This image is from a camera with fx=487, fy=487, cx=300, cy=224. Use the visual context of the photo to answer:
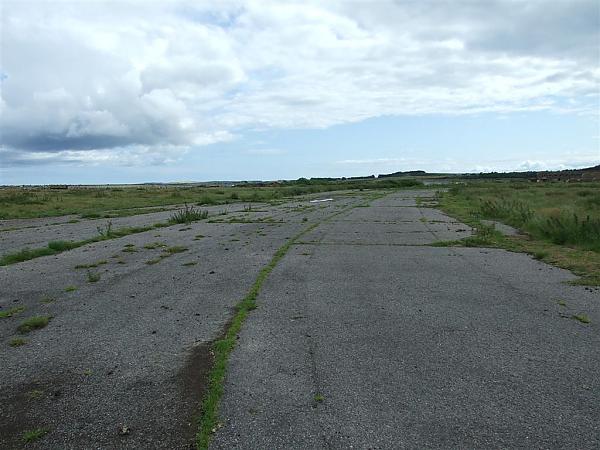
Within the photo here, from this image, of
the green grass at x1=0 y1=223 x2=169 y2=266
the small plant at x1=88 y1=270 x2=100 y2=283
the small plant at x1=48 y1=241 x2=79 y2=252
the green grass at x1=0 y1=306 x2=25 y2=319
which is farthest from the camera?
the small plant at x1=48 y1=241 x2=79 y2=252

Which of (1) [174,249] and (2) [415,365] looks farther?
(1) [174,249]

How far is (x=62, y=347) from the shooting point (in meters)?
5.46

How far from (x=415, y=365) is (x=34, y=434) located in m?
3.39


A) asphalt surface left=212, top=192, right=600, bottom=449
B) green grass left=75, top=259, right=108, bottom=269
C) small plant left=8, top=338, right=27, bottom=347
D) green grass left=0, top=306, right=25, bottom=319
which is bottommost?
asphalt surface left=212, top=192, right=600, bottom=449

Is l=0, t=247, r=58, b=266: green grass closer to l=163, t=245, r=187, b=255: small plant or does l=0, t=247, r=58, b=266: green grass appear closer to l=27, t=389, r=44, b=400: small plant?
l=163, t=245, r=187, b=255: small plant

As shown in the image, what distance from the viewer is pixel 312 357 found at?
5.09 meters

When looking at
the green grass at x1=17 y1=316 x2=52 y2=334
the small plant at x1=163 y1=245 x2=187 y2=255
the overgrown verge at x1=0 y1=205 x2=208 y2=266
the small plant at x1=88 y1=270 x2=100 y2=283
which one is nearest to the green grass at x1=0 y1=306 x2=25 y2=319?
the green grass at x1=17 y1=316 x2=52 y2=334

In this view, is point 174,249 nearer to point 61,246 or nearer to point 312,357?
point 61,246

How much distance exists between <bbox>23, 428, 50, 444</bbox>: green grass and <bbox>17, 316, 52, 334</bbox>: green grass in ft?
8.94

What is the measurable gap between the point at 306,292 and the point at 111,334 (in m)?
3.21

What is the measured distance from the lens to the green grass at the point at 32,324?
6074mm

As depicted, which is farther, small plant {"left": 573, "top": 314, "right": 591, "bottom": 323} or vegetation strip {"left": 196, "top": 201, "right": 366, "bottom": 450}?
small plant {"left": 573, "top": 314, "right": 591, "bottom": 323}

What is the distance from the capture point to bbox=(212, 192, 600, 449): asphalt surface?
11.9 feet

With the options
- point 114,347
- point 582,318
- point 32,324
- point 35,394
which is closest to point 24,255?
point 32,324
